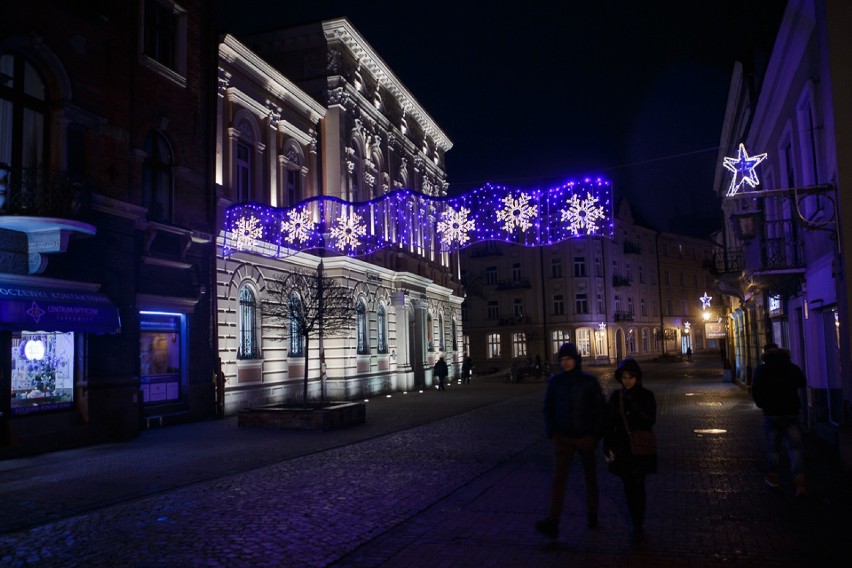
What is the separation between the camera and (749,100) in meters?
21.7

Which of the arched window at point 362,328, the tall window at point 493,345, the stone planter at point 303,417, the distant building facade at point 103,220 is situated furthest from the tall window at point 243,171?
the tall window at point 493,345

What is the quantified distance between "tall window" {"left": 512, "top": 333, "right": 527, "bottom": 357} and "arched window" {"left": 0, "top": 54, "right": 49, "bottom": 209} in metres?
51.1

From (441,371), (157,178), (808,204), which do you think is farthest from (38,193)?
(441,371)

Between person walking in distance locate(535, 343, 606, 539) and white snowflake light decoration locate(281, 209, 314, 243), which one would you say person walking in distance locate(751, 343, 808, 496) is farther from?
white snowflake light decoration locate(281, 209, 314, 243)

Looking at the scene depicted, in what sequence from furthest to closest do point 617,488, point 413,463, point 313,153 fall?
point 313,153 → point 413,463 → point 617,488

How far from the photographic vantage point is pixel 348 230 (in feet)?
72.2

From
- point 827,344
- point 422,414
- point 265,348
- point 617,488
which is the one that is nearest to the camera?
point 617,488

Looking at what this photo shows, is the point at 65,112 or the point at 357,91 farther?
the point at 357,91

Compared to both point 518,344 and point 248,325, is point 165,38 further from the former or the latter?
point 518,344

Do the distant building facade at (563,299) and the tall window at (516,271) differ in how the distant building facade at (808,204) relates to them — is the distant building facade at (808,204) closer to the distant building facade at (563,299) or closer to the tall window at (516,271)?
the distant building facade at (563,299)

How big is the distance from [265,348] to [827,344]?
15.8 metres

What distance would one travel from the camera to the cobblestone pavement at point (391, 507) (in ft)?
21.2

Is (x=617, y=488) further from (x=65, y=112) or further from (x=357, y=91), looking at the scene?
(x=357, y=91)

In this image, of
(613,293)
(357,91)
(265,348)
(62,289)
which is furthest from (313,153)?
(613,293)
